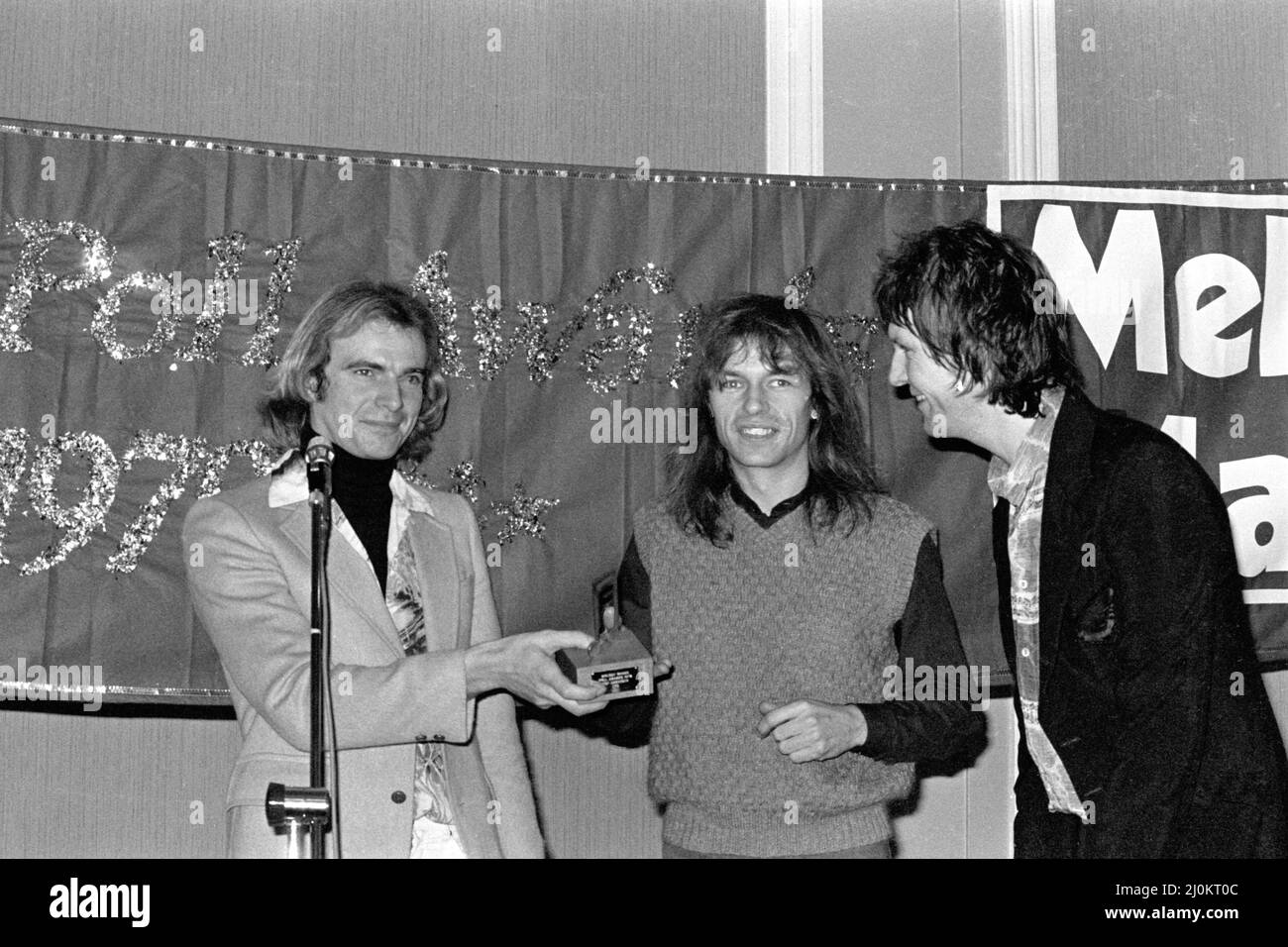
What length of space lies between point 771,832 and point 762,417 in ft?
2.23

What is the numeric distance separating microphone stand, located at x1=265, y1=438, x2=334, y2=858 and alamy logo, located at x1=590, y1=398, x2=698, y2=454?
3.56ft

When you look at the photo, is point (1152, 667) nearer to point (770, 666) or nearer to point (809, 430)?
point (770, 666)

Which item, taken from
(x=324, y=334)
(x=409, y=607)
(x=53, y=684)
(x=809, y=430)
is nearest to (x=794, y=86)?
(x=809, y=430)

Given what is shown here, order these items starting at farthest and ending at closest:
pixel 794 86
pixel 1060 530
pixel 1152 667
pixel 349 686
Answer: pixel 794 86 < pixel 349 686 < pixel 1060 530 < pixel 1152 667

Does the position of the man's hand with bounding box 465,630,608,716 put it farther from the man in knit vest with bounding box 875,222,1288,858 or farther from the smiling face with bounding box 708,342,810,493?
the man in knit vest with bounding box 875,222,1288,858

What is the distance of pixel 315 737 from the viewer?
A: 1.82 m

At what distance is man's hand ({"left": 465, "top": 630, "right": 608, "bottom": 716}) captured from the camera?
7.30 feet

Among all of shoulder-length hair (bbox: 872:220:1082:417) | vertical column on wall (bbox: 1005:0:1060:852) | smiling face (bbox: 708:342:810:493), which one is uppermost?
vertical column on wall (bbox: 1005:0:1060:852)

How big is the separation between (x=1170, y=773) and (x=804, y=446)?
33.6 inches

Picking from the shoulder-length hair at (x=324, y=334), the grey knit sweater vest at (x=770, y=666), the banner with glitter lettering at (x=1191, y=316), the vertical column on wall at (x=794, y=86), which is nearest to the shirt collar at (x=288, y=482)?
the shoulder-length hair at (x=324, y=334)

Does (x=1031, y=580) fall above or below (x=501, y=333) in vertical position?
below
